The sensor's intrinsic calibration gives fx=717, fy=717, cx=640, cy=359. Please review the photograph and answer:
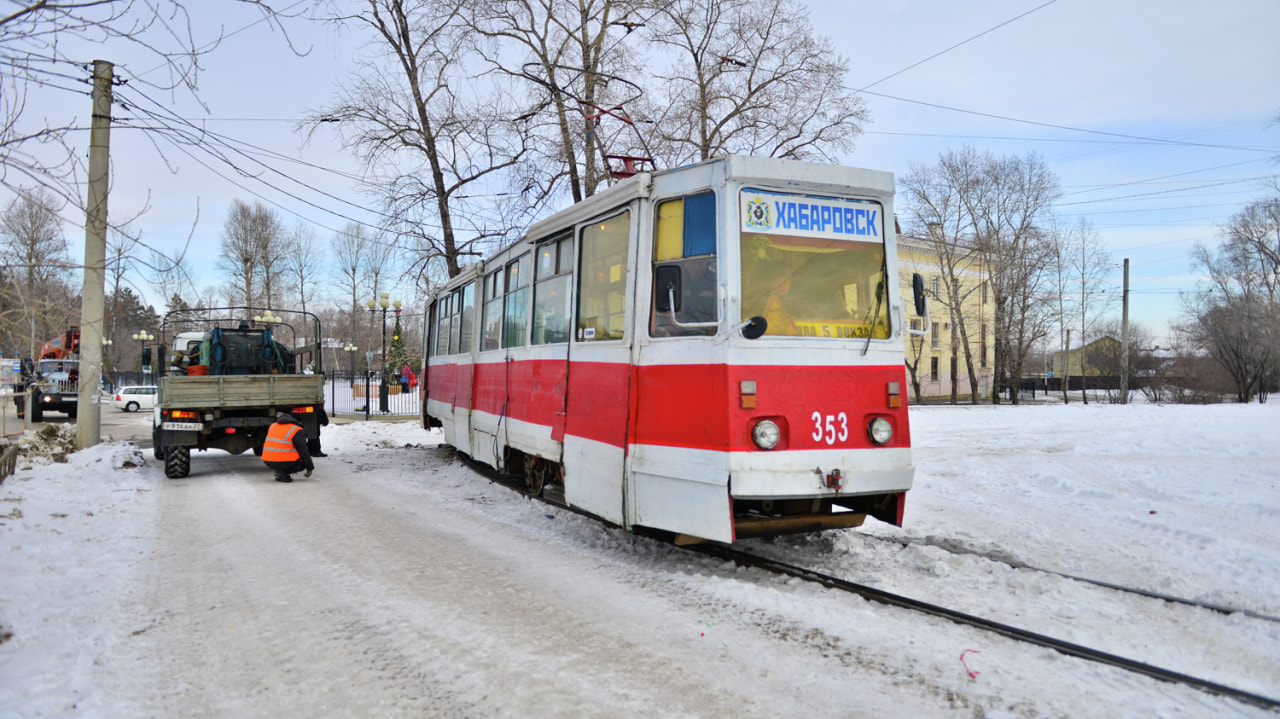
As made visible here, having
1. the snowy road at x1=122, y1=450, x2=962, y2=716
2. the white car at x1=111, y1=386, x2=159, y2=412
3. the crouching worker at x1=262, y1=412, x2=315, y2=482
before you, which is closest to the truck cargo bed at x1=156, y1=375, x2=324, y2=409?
the crouching worker at x1=262, y1=412, x2=315, y2=482

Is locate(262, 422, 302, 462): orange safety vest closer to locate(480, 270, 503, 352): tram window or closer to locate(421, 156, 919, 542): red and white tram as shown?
locate(480, 270, 503, 352): tram window

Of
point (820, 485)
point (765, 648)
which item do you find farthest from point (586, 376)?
point (765, 648)

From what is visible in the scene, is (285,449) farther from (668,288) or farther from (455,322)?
(668,288)

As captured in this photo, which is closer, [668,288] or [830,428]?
[830,428]

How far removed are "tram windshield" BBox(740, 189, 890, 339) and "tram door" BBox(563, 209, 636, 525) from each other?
108 cm

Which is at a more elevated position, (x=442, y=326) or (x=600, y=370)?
(x=442, y=326)

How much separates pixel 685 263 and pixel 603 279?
3.65ft

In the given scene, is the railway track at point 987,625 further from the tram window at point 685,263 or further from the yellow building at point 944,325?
the yellow building at point 944,325

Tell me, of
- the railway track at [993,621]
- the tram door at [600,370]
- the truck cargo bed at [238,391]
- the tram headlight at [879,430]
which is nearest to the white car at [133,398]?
the truck cargo bed at [238,391]

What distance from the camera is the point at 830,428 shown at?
17.8ft

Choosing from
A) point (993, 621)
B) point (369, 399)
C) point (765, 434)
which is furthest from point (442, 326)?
point (369, 399)

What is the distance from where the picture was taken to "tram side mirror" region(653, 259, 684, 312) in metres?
5.43

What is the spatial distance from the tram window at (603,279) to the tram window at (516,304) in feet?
5.75

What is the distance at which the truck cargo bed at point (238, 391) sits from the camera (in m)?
11.4
